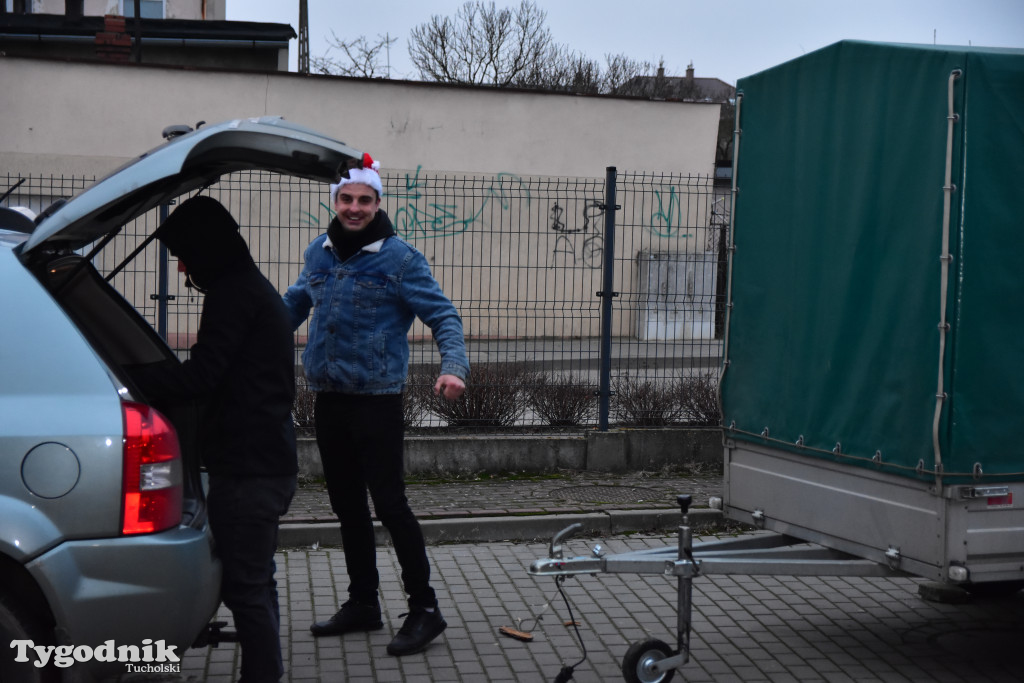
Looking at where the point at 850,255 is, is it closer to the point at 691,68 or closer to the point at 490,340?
the point at 490,340

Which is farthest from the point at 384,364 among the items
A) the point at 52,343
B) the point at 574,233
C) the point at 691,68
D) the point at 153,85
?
the point at 691,68

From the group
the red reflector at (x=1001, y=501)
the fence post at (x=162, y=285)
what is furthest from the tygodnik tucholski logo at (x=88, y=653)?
the fence post at (x=162, y=285)

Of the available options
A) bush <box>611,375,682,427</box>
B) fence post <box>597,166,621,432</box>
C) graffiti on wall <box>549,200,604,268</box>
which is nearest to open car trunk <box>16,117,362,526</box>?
fence post <box>597,166,621,432</box>

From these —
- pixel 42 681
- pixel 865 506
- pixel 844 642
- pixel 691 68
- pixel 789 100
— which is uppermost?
pixel 691 68

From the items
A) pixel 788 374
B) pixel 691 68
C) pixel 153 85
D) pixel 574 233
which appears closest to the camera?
pixel 788 374

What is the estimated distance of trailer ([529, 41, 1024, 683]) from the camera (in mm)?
4137

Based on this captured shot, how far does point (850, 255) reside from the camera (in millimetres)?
4566

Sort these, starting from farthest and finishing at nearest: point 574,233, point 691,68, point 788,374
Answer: point 691,68
point 574,233
point 788,374

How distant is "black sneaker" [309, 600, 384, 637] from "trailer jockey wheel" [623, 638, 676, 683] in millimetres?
1346

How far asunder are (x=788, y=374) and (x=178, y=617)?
2888 mm

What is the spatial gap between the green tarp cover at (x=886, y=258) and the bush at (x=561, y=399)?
3617 mm

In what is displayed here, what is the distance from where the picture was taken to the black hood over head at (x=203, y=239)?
362cm

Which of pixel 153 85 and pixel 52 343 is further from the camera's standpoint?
pixel 153 85

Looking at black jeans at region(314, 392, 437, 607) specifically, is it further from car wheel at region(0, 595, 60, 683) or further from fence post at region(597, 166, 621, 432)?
fence post at region(597, 166, 621, 432)
